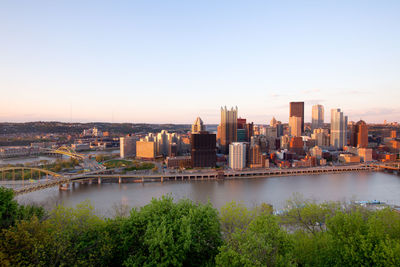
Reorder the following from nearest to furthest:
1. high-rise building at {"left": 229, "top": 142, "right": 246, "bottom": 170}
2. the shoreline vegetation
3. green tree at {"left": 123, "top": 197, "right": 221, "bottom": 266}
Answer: the shoreline vegetation
green tree at {"left": 123, "top": 197, "right": 221, "bottom": 266}
high-rise building at {"left": 229, "top": 142, "right": 246, "bottom": 170}

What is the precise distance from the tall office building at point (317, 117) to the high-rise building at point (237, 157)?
175 feet

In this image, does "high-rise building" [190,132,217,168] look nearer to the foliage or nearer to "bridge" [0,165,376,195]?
"bridge" [0,165,376,195]

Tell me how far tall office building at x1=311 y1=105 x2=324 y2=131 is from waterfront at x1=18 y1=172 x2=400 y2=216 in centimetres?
5456

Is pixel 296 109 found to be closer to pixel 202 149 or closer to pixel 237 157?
pixel 237 157

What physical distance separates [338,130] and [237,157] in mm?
28828

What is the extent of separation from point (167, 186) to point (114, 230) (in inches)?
505

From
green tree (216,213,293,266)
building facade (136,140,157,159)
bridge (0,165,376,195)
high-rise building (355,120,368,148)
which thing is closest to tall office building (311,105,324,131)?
high-rise building (355,120,368,148)

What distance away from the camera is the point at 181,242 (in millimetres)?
4418

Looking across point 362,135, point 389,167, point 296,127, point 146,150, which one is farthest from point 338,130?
point 146,150

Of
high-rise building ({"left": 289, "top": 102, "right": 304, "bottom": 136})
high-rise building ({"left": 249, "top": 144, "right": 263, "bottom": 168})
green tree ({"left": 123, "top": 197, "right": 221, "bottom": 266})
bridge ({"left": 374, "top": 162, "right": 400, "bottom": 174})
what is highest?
high-rise building ({"left": 289, "top": 102, "right": 304, "bottom": 136})

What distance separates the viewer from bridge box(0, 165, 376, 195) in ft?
52.8

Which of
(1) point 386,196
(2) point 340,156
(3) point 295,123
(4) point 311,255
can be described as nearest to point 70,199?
(4) point 311,255

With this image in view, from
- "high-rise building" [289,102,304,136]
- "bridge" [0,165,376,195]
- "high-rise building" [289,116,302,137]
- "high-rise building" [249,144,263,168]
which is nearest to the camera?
"bridge" [0,165,376,195]

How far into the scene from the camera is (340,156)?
101 feet
